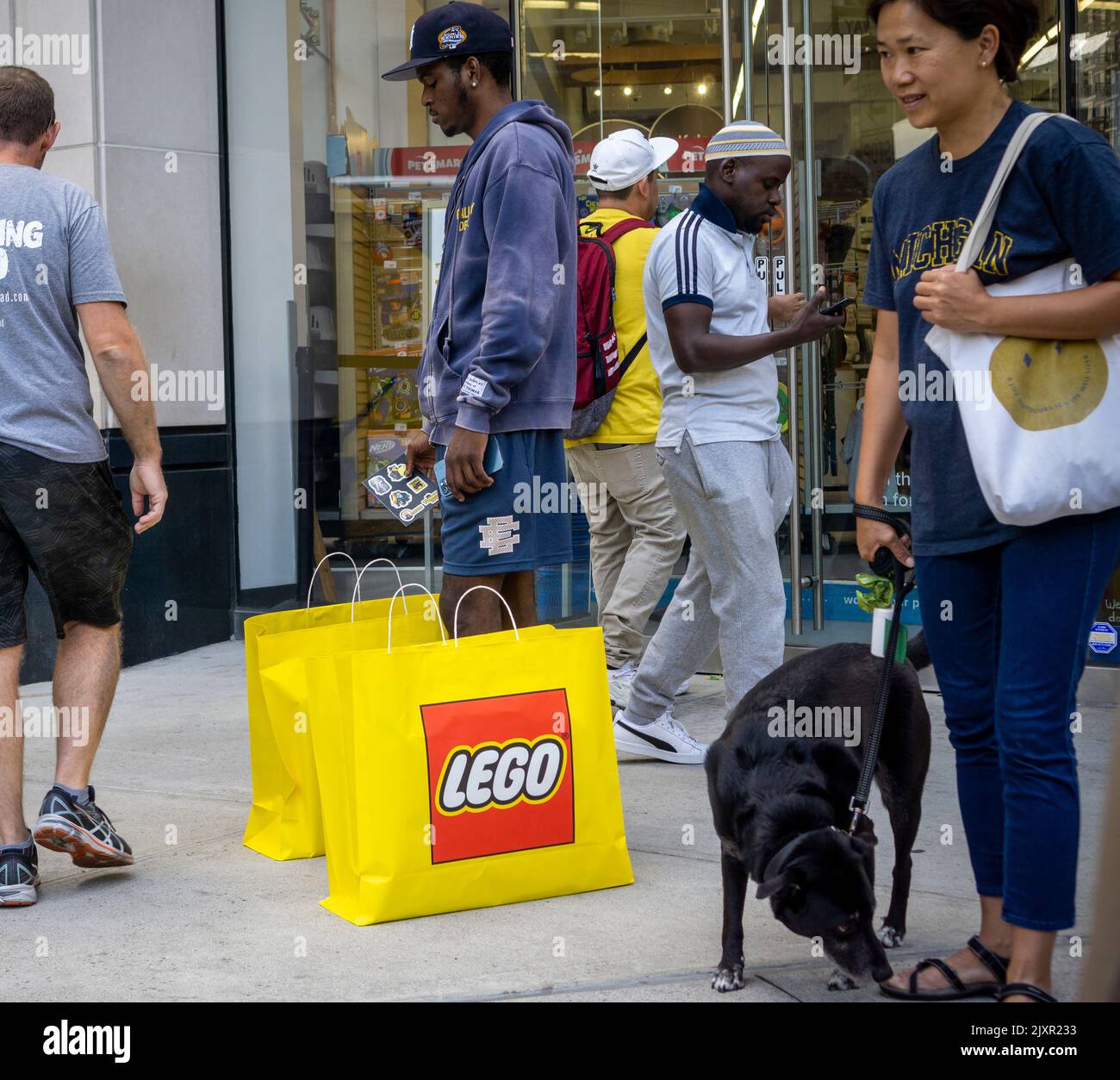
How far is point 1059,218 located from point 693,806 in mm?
2365

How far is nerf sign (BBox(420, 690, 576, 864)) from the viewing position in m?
3.23

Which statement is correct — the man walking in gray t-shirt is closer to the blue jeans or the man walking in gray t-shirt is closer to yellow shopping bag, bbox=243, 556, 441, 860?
yellow shopping bag, bbox=243, 556, 441, 860

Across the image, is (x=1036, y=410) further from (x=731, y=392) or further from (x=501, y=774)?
(x=731, y=392)

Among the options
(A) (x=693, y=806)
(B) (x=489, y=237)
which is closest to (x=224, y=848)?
(A) (x=693, y=806)

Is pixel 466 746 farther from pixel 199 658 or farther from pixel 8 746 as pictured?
pixel 199 658

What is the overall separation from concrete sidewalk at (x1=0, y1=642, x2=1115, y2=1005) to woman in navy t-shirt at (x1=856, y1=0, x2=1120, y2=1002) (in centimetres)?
19

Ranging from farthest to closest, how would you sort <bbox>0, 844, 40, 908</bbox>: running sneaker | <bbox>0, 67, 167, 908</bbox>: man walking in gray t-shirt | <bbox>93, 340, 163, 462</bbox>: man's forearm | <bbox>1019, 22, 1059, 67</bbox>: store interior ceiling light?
<bbox>1019, 22, 1059, 67</bbox>: store interior ceiling light < <bbox>93, 340, 163, 462</bbox>: man's forearm < <bbox>0, 67, 167, 908</bbox>: man walking in gray t-shirt < <bbox>0, 844, 40, 908</bbox>: running sneaker

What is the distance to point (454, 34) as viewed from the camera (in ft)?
11.8

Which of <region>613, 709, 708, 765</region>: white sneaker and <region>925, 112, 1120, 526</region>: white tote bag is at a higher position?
<region>925, 112, 1120, 526</region>: white tote bag

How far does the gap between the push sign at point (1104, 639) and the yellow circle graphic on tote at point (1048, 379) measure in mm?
3507

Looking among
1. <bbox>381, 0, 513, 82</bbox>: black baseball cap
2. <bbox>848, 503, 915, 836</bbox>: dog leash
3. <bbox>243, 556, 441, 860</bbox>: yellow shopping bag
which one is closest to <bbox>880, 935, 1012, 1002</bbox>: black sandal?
<bbox>848, 503, 915, 836</bbox>: dog leash

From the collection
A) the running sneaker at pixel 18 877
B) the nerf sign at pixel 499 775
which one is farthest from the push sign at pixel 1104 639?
the running sneaker at pixel 18 877

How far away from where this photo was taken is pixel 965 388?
2.52 metres

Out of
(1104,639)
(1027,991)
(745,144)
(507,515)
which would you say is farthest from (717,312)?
(1104,639)
